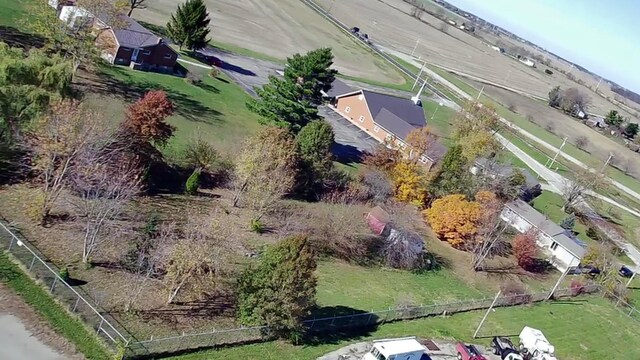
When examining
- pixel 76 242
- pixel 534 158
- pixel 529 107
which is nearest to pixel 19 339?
pixel 76 242

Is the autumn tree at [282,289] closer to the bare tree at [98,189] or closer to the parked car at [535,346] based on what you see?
the bare tree at [98,189]

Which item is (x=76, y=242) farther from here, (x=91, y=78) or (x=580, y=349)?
(x=580, y=349)

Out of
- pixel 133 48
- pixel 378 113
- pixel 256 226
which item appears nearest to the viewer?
pixel 256 226

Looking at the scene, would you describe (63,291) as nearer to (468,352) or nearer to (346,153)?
(468,352)

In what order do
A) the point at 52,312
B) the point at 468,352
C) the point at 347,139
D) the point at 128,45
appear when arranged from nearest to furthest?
the point at 52,312 → the point at 468,352 → the point at 128,45 → the point at 347,139

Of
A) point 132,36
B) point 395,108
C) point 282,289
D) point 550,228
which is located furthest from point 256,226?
point 395,108

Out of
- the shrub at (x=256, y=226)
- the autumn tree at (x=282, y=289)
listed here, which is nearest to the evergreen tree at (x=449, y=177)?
the shrub at (x=256, y=226)
